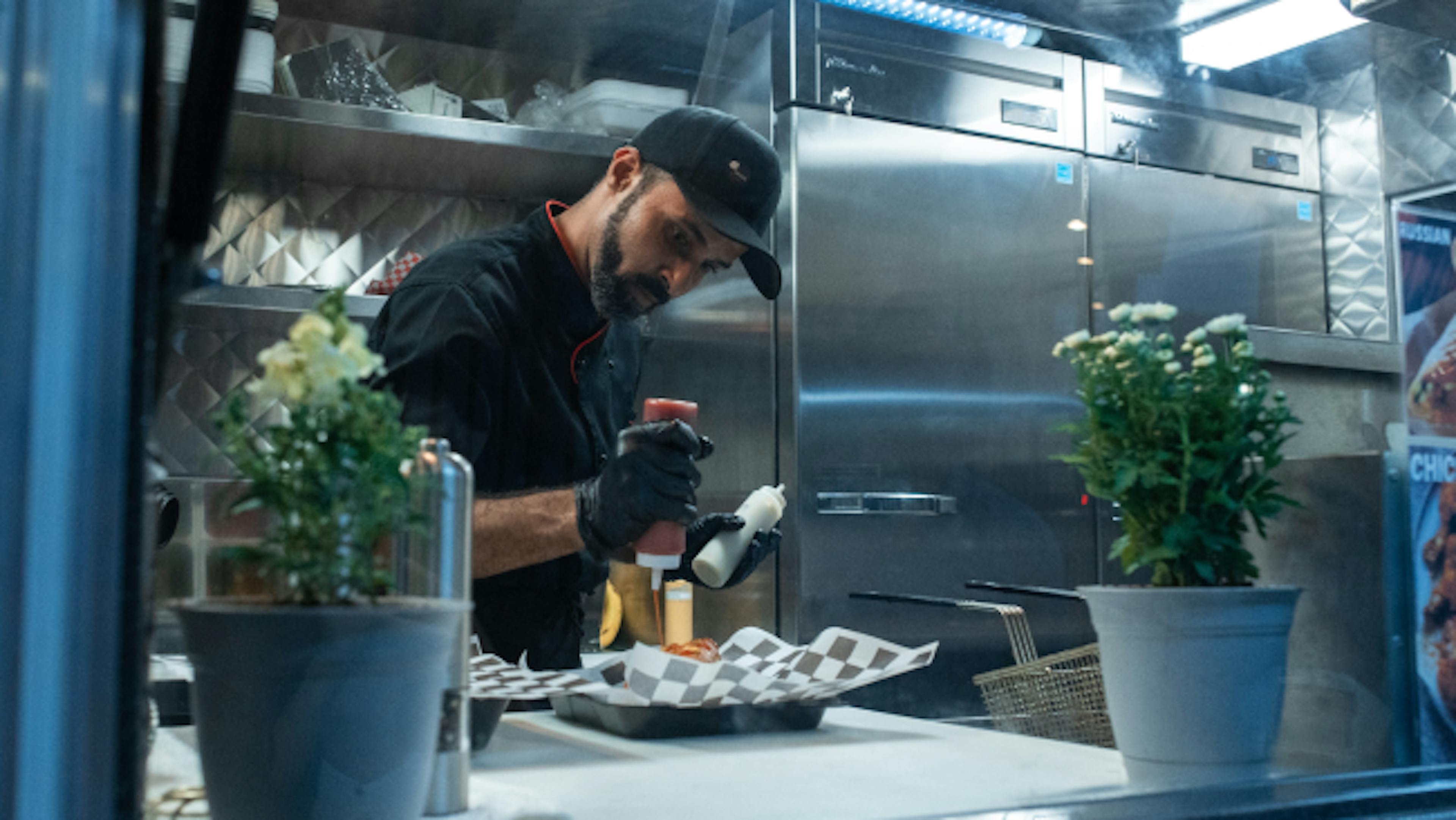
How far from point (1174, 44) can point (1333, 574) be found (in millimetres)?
543

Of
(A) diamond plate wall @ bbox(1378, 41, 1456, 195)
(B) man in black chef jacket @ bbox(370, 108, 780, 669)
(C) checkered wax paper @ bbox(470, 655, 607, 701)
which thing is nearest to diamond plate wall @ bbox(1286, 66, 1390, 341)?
(A) diamond plate wall @ bbox(1378, 41, 1456, 195)

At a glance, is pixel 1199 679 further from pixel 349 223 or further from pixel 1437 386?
pixel 349 223

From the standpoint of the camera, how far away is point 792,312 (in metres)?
1.57

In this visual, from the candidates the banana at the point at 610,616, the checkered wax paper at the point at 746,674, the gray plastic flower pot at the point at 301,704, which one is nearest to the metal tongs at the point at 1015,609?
the checkered wax paper at the point at 746,674

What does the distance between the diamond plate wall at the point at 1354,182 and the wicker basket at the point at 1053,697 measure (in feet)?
1.36

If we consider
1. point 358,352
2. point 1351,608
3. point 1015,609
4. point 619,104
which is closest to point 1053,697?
point 1015,609

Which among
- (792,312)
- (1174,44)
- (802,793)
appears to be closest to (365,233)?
(792,312)

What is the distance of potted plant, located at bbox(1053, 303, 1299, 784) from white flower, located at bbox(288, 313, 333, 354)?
55 cm

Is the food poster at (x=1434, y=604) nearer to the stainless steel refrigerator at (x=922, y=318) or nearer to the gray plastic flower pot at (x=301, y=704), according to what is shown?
the stainless steel refrigerator at (x=922, y=318)

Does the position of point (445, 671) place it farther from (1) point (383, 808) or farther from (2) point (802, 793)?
(2) point (802, 793)

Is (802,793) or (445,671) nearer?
(445,671)

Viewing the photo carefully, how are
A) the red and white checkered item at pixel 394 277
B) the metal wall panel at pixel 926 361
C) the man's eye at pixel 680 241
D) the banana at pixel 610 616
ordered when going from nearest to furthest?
the red and white checkered item at pixel 394 277
the man's eye at pixel 680 241
the banana at pixel 610 616
the metal wall panel at pixel 926 361

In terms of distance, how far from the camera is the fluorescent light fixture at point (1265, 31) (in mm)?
1163

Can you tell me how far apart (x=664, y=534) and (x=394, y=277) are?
49 cm
